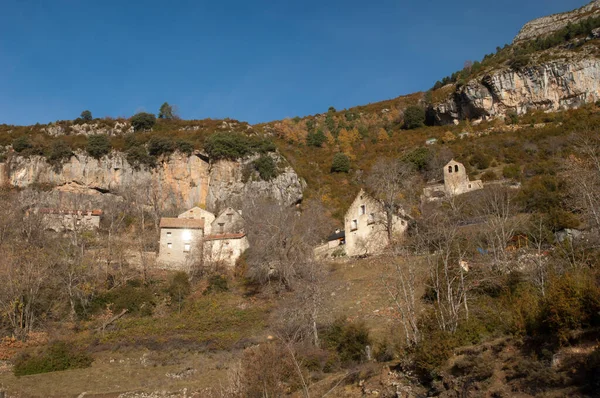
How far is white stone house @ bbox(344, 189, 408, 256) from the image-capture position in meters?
36.7

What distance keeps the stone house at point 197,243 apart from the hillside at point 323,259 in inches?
28.8

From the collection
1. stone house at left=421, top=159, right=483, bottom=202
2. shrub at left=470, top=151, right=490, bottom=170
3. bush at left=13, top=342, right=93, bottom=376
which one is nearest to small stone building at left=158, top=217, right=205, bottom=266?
bush at left=13, top=342, right=93, bottom=376

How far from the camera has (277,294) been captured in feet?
107

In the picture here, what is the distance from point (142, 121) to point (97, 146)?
14.5 metres

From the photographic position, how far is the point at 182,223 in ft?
143

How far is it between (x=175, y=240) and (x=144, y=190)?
15.6m

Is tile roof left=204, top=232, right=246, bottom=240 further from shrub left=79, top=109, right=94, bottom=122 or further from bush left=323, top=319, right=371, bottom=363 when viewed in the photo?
shrub left=79, top=109, right=94, bottom=122

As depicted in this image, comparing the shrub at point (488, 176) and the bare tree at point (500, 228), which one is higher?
the shrub at point (488, 176)

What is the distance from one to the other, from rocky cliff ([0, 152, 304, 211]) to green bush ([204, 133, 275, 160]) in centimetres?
101

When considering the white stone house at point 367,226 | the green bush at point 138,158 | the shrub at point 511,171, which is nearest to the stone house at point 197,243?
the white stone house at point 367,226

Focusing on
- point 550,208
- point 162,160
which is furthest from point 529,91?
point 162,160

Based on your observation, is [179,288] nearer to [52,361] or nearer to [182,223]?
[52,361]

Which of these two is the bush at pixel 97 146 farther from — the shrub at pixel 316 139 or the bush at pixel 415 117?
the bush at pixel 415 117

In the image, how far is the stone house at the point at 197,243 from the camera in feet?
133
